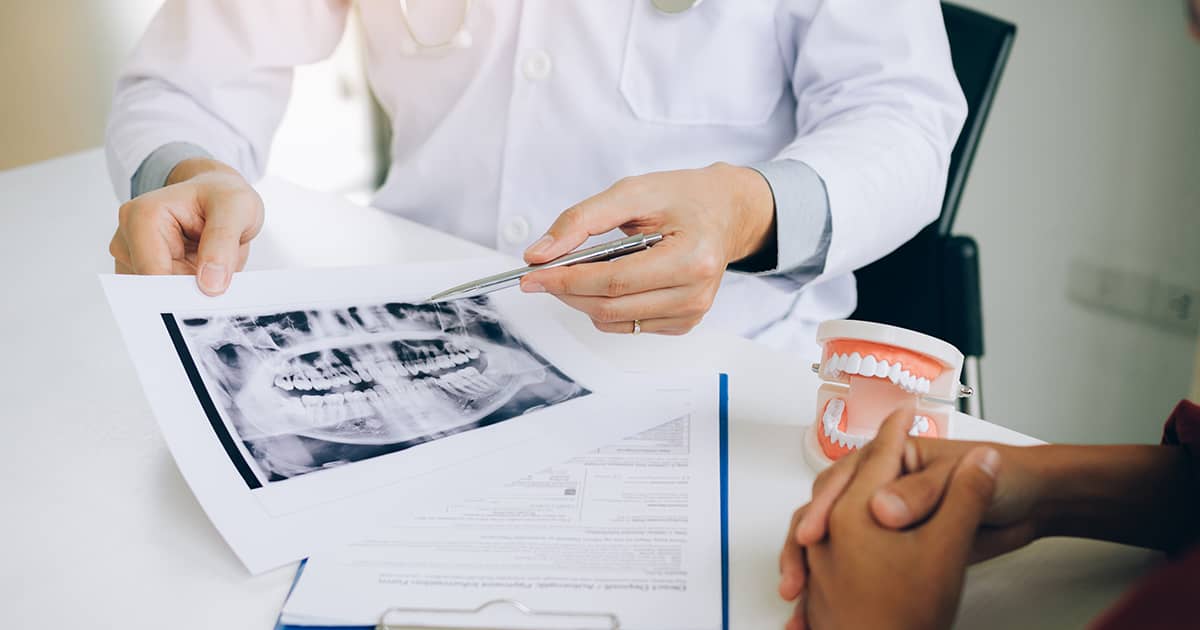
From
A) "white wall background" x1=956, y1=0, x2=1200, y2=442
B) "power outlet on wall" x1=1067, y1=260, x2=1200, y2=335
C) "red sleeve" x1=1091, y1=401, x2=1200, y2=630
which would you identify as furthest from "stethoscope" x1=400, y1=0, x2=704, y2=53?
"power outlet on wall" x1=1067, y1=260, x2=1200, y2=335

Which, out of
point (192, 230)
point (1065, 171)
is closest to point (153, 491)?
point (192, 230)

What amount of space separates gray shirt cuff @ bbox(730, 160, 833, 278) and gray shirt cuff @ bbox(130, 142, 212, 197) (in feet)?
1.83

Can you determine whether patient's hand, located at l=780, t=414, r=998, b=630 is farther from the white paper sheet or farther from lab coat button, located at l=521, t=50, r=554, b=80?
lab coat button, located at l=521, t=50, r=554, b=80

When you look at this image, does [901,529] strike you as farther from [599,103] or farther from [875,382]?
[599,103]

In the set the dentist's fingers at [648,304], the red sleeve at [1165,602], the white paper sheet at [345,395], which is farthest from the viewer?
the dentist's fingers at [648,304]

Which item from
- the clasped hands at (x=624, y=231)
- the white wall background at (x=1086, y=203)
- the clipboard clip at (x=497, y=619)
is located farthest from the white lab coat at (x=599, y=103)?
the white wall background at (x=1086, y=203)

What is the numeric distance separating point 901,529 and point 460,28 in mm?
749

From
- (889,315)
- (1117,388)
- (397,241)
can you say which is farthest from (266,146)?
(1117,388)

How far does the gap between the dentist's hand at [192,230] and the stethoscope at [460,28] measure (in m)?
0.30

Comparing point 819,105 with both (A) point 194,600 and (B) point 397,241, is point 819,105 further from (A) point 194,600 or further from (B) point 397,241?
(A) point 194,600

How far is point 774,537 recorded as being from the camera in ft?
1.74

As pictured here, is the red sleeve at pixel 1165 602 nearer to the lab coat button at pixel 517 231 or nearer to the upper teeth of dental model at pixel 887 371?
the upper teeth of dental model at pixel 887 371

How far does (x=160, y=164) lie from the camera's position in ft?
2.91

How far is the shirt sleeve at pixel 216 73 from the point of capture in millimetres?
988
